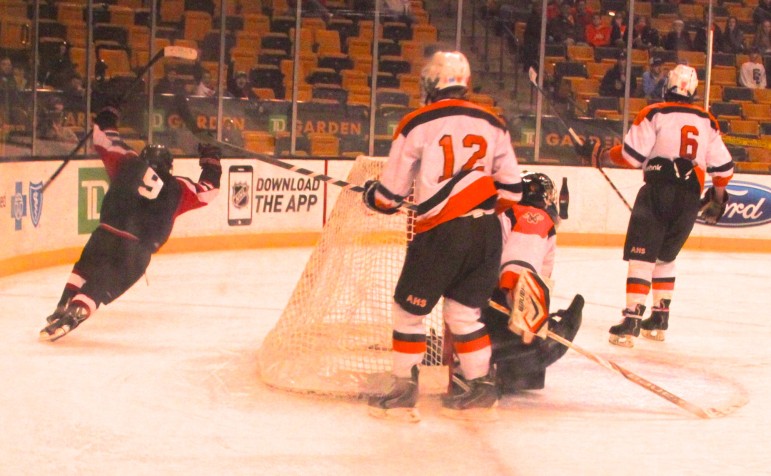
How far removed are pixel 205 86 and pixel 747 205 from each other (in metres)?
4.82

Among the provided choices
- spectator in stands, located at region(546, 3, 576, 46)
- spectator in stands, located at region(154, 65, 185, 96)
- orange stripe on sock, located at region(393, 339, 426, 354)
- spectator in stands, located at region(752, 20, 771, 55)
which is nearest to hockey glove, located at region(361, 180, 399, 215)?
orange stripe on sock, located at region(393, 339, 426, 354)

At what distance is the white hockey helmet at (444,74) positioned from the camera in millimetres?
4062

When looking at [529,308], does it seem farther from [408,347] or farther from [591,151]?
[591,151]

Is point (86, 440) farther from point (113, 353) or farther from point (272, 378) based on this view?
point (113, 353)

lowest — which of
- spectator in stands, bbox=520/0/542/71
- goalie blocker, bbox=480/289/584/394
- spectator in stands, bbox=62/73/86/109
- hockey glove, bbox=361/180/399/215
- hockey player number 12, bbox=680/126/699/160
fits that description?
goalie blocker, bbox=480/289/584/394

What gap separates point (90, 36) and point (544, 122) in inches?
162

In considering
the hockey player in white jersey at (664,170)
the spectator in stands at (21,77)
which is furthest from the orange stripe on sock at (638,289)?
the spectator in stands at (21,77)

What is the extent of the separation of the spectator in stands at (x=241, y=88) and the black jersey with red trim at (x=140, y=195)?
3.89 m

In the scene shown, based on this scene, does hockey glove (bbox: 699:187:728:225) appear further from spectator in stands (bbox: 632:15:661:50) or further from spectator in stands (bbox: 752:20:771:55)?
spectator in stands (bbox: 752:20:771:55)


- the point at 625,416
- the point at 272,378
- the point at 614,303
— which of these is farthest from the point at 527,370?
the point at 614,303

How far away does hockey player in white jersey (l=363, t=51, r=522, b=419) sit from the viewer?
4027mm

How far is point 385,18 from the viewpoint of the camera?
10336mm

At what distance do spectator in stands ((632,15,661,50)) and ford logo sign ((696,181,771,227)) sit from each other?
1737 mm

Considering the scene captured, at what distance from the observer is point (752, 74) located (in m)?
11.6
